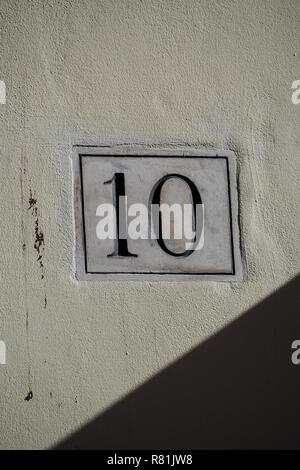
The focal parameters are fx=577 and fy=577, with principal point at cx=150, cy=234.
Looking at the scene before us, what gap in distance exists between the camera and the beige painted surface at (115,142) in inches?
92.2

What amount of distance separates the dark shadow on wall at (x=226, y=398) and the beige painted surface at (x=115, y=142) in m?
0.06

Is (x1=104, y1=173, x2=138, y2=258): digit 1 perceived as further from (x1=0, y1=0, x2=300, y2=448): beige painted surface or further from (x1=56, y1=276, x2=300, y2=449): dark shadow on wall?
(x1=56, y1=276, x2=300, y2=449): dark shadow on wall

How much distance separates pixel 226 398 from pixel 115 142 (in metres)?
1.17

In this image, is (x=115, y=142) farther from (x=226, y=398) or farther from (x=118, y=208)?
(x=226, y=398)

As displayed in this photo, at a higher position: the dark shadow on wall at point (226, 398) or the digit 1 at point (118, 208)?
the digit 1 at point (118, 208)

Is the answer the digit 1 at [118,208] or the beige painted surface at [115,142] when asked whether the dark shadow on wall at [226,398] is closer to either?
the beige painted surface at [115,142]

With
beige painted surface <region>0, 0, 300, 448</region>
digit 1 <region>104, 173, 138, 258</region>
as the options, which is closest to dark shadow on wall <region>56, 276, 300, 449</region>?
beige painted surface <region>0, 0, 300, 448</region>

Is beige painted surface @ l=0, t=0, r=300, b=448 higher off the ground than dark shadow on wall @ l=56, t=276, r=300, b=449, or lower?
higher

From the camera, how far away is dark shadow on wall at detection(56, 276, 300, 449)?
7.85 ft

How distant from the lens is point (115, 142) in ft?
7.84

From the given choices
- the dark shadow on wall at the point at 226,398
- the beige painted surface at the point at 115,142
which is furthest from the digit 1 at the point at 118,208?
the dark shadow on wall at the point at 226,398

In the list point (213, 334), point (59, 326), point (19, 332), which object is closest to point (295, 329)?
point (213, 334)

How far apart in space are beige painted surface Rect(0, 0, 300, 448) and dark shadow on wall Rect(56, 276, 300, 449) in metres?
0.06

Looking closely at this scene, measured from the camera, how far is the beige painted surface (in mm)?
2342
